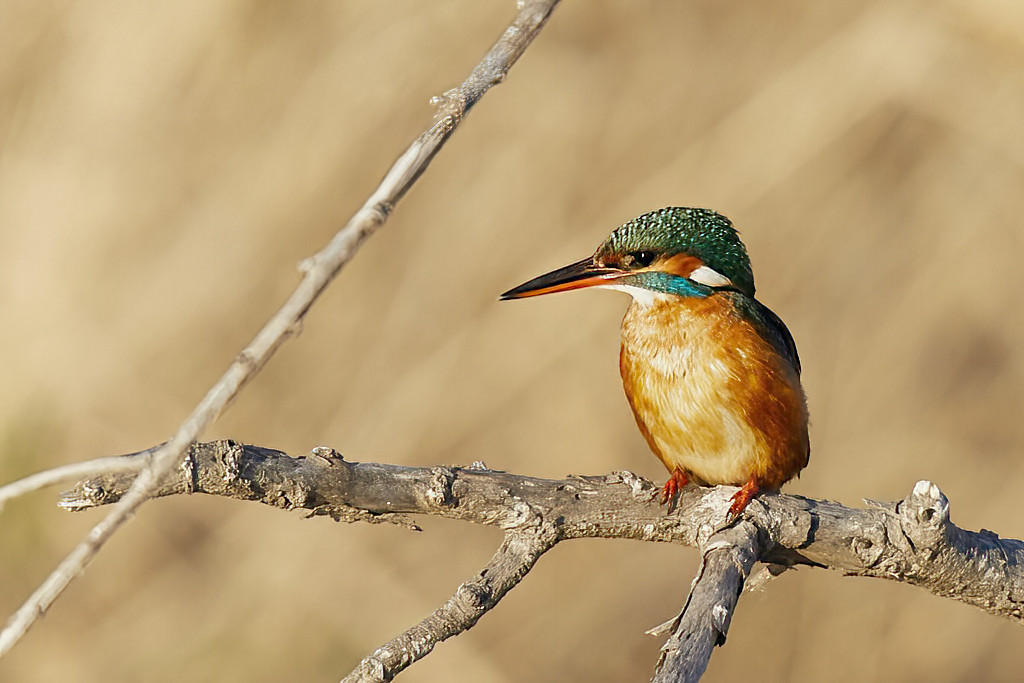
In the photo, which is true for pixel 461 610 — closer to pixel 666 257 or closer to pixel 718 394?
pixel 718 394

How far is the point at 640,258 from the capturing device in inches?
87.3

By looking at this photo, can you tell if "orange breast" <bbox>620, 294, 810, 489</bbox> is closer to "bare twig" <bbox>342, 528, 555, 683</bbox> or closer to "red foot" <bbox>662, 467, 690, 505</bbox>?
"red foot" <bbox>662, 467, 690, 505</bbox>

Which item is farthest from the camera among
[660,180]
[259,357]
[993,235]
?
[993,235]

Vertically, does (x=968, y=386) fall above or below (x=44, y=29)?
below

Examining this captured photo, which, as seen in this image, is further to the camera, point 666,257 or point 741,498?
point 666,257

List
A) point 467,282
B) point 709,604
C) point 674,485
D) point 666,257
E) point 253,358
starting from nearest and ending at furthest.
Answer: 1. point 253,358
2. point 709,604
3. point 674,485
4. point 666,257
5. point 467,282

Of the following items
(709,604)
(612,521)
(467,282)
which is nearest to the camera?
(709,604)

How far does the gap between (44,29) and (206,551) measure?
71.8 inches

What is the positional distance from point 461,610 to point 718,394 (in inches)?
34.6

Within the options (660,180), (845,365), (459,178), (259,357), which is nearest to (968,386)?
(845,365)

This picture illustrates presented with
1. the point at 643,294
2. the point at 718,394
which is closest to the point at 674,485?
the point at 718,394

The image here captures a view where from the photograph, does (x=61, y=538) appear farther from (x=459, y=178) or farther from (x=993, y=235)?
(x=993, y=235)

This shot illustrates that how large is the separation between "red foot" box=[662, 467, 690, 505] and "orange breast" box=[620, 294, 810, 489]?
0.08ft

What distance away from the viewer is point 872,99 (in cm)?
371
